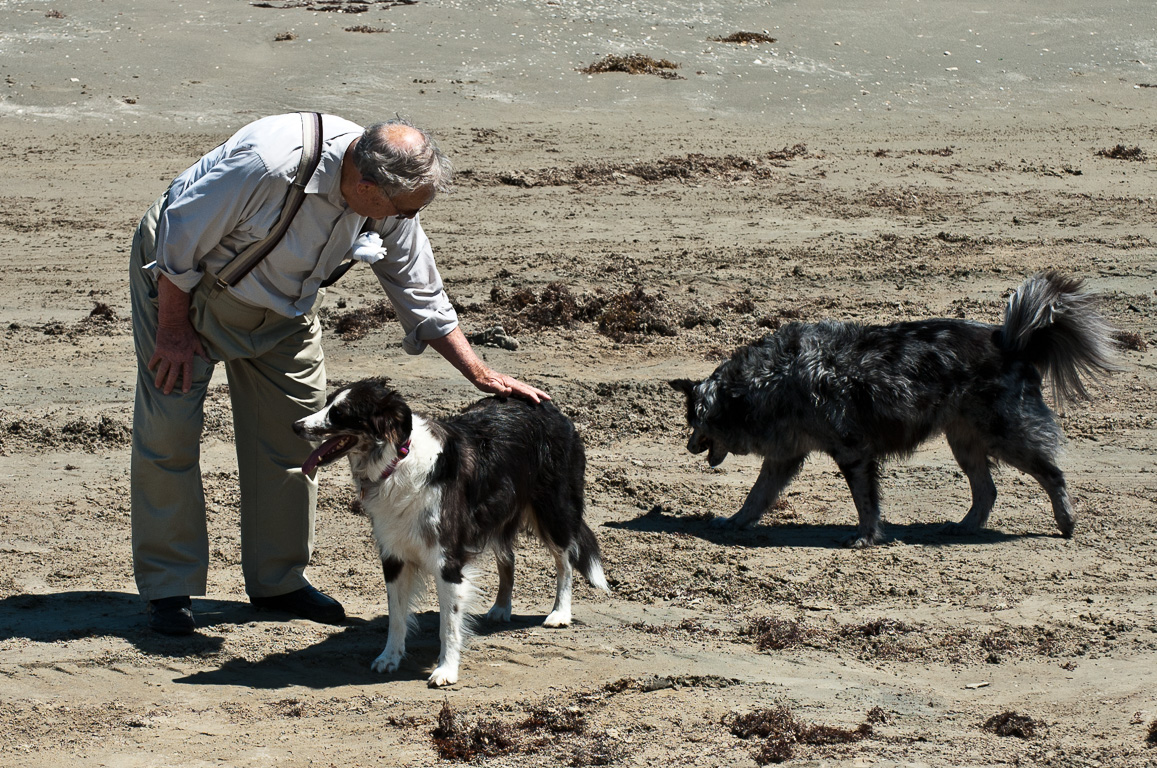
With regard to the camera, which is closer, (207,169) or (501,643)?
(207,169)

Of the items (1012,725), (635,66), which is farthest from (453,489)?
(635,66)

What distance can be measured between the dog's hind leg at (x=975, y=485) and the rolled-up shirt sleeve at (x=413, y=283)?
3.51 m

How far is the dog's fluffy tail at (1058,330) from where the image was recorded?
23.5 feet

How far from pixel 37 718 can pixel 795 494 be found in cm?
479

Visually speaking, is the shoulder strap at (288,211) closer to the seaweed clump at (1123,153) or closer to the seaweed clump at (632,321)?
the seaweed clump at (632,321)

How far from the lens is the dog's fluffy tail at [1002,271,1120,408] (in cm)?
718

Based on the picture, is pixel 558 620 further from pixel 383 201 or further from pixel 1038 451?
pixel 1038 451

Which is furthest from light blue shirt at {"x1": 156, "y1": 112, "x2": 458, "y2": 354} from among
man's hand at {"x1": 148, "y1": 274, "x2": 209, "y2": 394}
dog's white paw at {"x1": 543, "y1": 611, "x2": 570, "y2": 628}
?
dog's white paw at {"x1": 543, "y1": 611, "x2": 570, "y2": 628}

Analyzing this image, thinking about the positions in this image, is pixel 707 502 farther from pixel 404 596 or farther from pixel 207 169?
pixel 207 169

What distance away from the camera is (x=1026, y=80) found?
19672mm

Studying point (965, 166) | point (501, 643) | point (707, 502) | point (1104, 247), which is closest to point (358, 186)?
point (501, 643)

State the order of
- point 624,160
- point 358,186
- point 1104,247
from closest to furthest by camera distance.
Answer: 1. point 358,186
2. point 1104,247
3. point 624,160

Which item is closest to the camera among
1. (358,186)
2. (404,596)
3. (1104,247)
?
(358,186)

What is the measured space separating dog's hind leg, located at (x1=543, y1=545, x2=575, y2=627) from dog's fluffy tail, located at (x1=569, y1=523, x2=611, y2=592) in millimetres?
63
